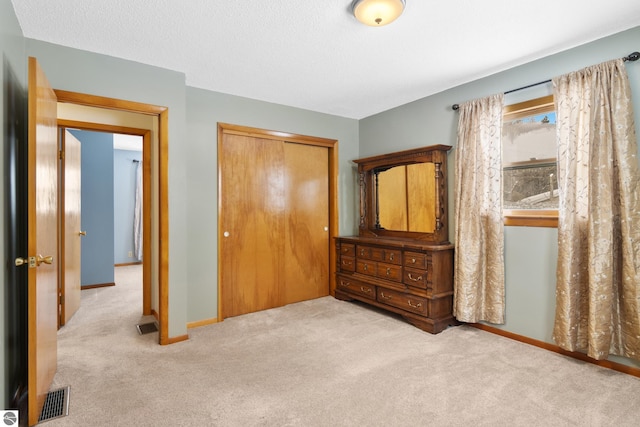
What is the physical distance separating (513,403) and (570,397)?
39 cm

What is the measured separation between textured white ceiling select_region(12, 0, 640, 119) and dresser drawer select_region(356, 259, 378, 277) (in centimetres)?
197

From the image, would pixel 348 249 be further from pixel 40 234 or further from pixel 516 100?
pixel 40 234

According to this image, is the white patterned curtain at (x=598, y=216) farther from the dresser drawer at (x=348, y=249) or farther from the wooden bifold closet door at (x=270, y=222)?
the wooden bifold closet door at (x=270, y=222)

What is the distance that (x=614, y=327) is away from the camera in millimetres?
2299

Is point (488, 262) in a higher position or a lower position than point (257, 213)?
lower

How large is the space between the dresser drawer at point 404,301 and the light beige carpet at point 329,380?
0.19m

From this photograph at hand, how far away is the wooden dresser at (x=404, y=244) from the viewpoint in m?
3.15

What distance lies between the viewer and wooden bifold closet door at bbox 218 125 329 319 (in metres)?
3.60

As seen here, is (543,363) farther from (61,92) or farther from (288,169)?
(61,92)

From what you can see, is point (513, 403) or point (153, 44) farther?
point (153, 44)

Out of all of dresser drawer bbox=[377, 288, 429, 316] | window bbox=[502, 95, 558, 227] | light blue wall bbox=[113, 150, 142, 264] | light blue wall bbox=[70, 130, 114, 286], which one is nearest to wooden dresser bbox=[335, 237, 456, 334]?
dresser drawer bbox=[377, 288, 429, 316]

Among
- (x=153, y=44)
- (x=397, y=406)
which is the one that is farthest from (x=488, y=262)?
(x=153, y=44)

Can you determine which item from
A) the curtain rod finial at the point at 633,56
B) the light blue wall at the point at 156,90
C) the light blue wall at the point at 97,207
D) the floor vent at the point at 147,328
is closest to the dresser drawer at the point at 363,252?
the light blue wall at the point at 156,90

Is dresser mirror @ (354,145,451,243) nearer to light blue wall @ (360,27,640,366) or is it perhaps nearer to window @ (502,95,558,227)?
light blue wall @ (360,27,640,366)
